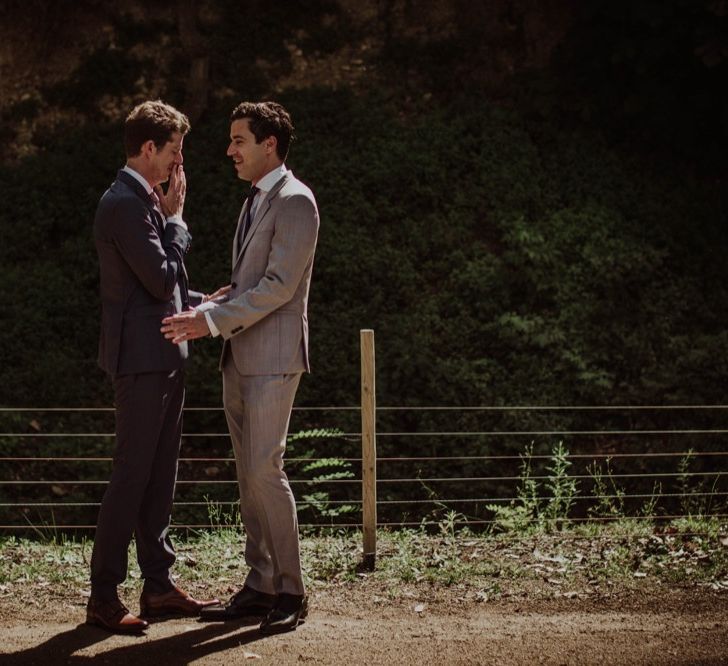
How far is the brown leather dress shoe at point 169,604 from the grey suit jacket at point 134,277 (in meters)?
1.16

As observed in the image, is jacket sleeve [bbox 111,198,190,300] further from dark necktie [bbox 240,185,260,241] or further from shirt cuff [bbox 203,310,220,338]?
dark necktie [bbox 240,185,260,241]

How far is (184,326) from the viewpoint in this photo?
164 inches

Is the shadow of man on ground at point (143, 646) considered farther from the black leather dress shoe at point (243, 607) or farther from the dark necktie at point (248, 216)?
the dark necktie at point (248, 216)

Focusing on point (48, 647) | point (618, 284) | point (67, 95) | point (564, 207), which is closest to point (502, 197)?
point (564, 207)

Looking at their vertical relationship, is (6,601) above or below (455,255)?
below

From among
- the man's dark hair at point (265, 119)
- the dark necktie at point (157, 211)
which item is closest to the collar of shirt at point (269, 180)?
the man's dark hair at point (265, 119)

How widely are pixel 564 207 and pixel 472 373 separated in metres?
3.12

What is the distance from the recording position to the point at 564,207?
12.1 m

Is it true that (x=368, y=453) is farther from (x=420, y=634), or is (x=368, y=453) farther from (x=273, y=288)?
(x=273, y=288)

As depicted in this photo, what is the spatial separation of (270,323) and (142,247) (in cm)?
69

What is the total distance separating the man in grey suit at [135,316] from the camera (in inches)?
166

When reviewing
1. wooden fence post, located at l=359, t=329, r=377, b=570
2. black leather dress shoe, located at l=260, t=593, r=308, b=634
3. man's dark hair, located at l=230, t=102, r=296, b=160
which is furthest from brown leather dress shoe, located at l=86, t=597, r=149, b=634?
man's dark hair, located at l=230, t=102, r=296, b=160

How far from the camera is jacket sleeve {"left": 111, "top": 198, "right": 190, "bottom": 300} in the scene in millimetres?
4180

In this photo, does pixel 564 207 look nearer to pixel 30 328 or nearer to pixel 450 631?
pixel 30 328
